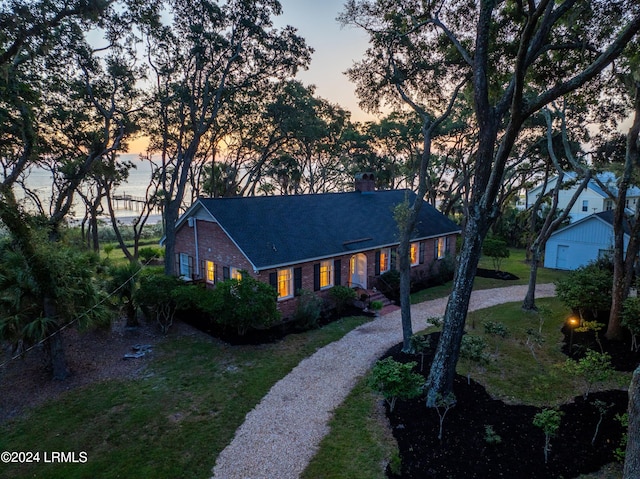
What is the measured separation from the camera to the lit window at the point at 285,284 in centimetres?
1487

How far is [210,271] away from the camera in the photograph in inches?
655

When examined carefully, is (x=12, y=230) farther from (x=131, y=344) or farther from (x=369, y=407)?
(x=369, y=407)

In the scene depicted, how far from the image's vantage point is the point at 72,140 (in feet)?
61.9

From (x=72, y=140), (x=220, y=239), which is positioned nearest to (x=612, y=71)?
(x=220, y=239)

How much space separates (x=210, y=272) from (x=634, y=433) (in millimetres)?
15519

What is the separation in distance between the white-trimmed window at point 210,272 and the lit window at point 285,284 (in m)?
3.66

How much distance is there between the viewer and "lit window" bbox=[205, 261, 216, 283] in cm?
1640

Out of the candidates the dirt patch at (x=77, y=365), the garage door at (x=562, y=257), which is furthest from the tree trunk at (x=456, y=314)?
the garage door at (x=562, y=257)

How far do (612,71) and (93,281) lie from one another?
1802cm

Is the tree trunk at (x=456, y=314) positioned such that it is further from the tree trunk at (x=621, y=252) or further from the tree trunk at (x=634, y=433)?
the tree trunk at (x=621, y=252)

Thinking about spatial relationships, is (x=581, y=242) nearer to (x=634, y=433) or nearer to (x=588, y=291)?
(x=588, y=291)

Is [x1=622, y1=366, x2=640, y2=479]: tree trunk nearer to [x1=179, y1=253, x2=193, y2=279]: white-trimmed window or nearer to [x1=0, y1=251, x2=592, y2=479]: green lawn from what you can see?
[x1=0, y1=251, x2=592, y2=479]: green lawn

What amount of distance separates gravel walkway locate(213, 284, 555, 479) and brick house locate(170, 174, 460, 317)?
3640 mm

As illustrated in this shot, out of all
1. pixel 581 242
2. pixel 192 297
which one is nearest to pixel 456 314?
pixel 192 297
